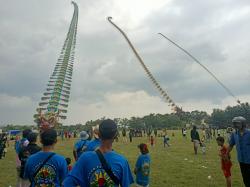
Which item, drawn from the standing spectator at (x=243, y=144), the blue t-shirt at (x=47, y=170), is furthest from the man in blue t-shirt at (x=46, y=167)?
the standing spectator at (x=243, y=144)

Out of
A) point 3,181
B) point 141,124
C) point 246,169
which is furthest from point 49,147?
point 141,124

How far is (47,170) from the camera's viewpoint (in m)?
5.17

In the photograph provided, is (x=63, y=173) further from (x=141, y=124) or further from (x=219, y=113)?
(x=141, y=124)

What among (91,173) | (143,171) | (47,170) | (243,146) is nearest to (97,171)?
(91,173)

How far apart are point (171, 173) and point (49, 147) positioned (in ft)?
35.5

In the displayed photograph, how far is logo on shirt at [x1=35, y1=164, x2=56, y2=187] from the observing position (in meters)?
5.16

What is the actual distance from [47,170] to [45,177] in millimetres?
104

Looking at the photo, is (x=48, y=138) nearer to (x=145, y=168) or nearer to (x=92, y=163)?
(x=92, y=163)

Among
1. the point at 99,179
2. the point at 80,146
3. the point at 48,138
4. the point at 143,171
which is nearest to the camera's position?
the point at 99,179

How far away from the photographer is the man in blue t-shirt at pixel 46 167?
517 cm

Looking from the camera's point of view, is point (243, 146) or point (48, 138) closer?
point (48, 138)

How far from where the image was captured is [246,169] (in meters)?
8.66

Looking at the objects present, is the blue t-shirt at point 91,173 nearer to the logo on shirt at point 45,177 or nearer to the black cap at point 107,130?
the black cap at point 107,130

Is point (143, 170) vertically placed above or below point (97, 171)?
below
